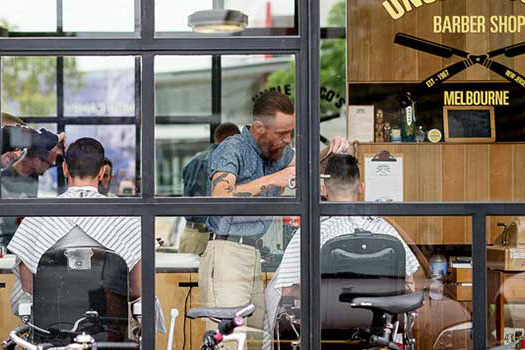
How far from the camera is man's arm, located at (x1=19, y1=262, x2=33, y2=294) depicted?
13.4 feet

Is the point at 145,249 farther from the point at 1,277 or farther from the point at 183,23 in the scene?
the point at 183,23

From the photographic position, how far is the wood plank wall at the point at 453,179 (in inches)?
162

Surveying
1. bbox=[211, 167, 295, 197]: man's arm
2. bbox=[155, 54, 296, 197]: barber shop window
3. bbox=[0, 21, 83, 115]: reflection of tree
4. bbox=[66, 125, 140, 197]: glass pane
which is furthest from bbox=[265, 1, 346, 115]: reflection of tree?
bbox=[0, 21, 83, 115]: reflection of tree

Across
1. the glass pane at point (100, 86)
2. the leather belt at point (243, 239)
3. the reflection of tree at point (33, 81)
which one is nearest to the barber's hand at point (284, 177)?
the leather belt at point (243, 239)

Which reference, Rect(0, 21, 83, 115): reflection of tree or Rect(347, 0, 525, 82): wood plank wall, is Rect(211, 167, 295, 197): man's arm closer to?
Rect(347, 0, 525, 82): wood plank wall

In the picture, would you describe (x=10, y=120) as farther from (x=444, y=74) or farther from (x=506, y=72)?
(x=506, y=72)

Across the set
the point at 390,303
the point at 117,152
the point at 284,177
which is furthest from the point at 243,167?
the point at 390,303

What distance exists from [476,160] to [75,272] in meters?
1.95

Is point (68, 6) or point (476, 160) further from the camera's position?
point (476, 160)

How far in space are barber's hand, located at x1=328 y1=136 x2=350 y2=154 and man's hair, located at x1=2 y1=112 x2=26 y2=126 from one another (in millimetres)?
1350

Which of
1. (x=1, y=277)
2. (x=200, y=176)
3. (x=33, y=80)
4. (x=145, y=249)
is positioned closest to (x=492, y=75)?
(x=200, y=176)

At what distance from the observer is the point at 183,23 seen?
406cm

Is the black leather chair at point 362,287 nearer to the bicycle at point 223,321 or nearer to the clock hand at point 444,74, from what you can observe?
the bicycle at point 223,321

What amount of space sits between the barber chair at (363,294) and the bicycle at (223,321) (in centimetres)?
21
